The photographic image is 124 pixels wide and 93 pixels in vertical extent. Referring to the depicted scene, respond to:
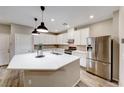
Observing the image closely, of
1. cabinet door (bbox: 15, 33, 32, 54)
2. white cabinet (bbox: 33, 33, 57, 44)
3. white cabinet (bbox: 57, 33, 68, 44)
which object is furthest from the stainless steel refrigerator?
white cabinet (bbox: 33, 33, 57, 44)

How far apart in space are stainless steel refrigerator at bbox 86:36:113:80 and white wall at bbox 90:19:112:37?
657 mm

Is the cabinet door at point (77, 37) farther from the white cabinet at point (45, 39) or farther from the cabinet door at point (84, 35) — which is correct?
the white cabinet at point (45, 39)

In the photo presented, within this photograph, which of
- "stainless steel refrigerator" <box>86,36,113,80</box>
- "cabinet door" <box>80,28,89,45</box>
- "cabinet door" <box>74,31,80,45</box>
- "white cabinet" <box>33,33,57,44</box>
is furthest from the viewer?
"white cabinet" <box>33,33,57,44</box>

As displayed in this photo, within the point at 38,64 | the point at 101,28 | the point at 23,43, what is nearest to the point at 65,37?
the point at 23,43

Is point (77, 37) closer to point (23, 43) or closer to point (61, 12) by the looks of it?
point (61, 12)

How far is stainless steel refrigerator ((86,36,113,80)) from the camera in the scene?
152 inches

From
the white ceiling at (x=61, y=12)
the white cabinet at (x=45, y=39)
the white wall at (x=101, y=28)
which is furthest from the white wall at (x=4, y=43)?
the white wall at (x=101, y=28)

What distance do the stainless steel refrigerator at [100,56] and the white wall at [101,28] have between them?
2.16ft

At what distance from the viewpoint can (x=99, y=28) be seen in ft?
16.9

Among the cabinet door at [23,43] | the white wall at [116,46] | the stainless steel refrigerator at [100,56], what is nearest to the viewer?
the white wall at [116,46]

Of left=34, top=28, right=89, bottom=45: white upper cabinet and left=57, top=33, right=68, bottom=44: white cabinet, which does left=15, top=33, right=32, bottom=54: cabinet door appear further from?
left=57, top=33, right=68, bottom=44: white cabinet

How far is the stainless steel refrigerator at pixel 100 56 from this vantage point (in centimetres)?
386

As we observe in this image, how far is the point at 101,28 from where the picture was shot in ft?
16.5
